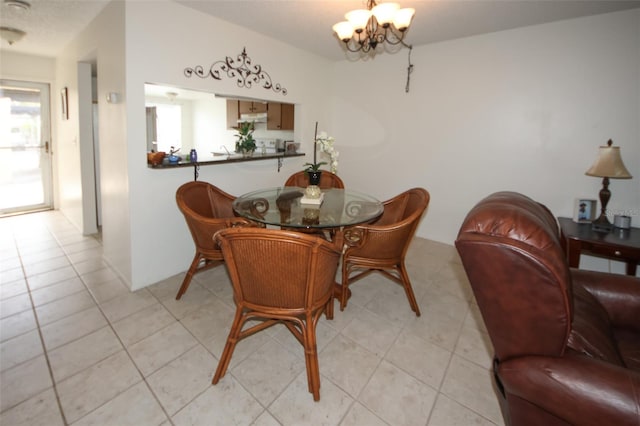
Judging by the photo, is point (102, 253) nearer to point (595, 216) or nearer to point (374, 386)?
point (374, 386)

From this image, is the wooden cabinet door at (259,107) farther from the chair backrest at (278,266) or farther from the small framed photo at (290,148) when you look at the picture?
the chair backrest at (278,266)

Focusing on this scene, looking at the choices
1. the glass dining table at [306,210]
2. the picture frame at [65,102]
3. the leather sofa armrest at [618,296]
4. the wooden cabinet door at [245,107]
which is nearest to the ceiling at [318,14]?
the picture frame at [65,102]

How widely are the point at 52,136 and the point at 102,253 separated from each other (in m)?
2.68

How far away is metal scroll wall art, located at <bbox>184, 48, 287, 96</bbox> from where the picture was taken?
108 inches

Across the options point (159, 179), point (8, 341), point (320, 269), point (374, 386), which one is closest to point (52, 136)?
point (159, 179)

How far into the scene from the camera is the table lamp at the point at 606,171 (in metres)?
2.42

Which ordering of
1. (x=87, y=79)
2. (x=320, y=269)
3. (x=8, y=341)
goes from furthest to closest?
1. (x=87, y=79)
2. (x=8, y=341)
3. (x=320, y=269)

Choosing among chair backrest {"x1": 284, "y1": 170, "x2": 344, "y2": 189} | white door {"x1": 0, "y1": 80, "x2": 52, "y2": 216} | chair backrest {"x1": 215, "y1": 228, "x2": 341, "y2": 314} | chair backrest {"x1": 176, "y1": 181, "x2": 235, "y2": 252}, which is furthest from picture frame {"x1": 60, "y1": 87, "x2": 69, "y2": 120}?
chair backrest {"x1": 215, "y1": 228, "x2": 341, "y2": 314}

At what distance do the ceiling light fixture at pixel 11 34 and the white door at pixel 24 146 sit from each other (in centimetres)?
156

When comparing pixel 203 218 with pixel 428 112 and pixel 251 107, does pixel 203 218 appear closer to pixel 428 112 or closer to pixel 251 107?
pixel 251 107

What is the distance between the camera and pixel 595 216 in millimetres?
2760

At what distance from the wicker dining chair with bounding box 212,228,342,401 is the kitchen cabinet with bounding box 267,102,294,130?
2968 millimetres

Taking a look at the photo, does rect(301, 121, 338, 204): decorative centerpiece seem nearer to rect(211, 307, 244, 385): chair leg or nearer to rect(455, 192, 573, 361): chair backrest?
rect(211, 307, 244, 385): chair leg

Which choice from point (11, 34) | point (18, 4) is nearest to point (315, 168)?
point (18, 4)
